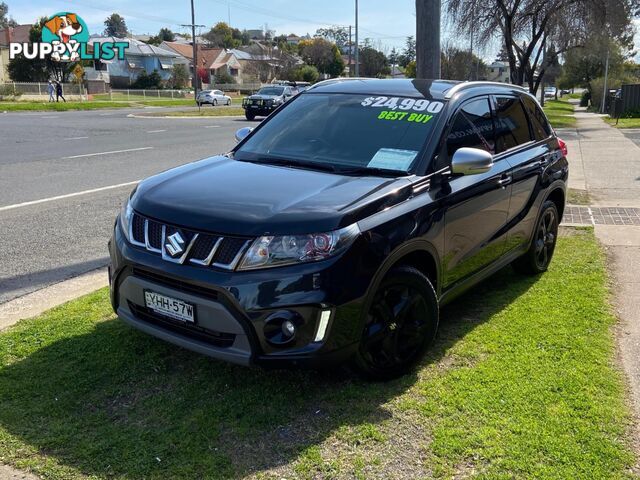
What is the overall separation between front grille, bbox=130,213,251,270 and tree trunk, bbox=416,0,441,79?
217 inches

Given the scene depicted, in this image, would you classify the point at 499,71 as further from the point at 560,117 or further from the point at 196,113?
the point at 196,113

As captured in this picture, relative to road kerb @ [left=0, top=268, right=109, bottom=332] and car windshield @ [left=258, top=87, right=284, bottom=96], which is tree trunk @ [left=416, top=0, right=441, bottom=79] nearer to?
road kerb @ [left=0, top=268, right=109, bottom=332]

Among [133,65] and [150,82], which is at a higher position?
[133,65]

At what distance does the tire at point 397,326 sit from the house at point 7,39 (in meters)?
67.1

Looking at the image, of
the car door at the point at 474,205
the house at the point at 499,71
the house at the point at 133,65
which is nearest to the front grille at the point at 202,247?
the car door at the point at 474,205

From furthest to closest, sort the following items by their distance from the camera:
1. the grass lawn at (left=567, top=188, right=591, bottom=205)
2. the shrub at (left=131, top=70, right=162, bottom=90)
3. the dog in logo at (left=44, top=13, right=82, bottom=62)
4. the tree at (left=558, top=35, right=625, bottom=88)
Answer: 1. the shrub at (left=131, top=70, right=162, bottom=90)
2. the tree at (left=558, top=35, right=625, bottom=88)
3. the dog in logo at (left=44, top=13, right=82, bottom=62)
4. the grass lawn at (left=567, top=188, right=591, bottom=205)

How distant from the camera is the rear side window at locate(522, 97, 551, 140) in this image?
5633 mm

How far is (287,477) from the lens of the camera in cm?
287

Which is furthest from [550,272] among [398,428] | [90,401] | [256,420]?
[90,401]

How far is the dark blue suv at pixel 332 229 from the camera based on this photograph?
3.16 metres

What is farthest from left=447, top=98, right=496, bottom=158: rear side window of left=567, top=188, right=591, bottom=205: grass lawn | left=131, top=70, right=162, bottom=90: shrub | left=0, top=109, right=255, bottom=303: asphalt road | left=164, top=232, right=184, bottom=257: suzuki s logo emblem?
left=131, top=70, right=162, bottom=90: shrub

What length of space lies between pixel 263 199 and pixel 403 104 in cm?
154

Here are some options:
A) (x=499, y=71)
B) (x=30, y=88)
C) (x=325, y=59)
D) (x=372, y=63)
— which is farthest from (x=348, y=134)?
(x=499, y=71)

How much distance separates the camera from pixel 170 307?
336cm
